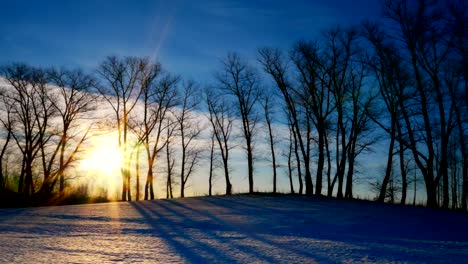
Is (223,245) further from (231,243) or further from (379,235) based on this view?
(379,235)

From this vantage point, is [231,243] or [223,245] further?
[231,243]

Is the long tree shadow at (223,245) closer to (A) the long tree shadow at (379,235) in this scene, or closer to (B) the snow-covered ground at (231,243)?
(B) the snow-covered ground at (231,243)

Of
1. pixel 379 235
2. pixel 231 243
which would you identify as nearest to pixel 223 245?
pixel 231 243

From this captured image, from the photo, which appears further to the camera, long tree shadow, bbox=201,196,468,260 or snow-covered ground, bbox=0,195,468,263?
Result: long tree shadow, bbox=201,196,468,260

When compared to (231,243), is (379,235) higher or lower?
lower

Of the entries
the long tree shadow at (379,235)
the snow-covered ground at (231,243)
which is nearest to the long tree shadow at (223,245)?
the snow-covered ground at (231,243)

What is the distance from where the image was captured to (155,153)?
34.2 m

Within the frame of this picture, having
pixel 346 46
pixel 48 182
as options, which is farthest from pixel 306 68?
pixel 48 182

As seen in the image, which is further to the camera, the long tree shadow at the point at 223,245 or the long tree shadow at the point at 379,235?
the long tree shadow at the point at 379,235

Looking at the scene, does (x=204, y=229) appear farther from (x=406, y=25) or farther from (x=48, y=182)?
(x=48, y=182)

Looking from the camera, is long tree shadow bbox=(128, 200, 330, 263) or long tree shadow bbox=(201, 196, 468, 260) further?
long tree shadow bbox=(201, 196, 468, 260)

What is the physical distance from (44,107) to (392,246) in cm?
3098

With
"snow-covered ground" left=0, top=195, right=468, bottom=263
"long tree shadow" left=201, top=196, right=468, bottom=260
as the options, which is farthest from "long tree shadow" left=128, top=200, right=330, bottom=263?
"long tree shadow" left=201, top=196, right=468, bottom=260

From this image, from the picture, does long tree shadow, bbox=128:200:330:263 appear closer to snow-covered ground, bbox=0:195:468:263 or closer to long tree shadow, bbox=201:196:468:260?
snow-covered ground, bbox=0:195:468:263
